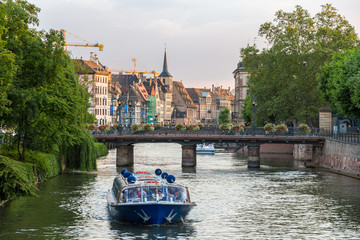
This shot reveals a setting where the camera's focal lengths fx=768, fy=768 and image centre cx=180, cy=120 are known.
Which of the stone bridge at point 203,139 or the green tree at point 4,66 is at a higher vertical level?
the green tree at point 4,66

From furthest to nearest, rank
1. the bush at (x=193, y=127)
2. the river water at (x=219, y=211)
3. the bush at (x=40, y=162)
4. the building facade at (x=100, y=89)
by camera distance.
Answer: the building facade at (x=100, y=89) < the bush at (x=193, y=127) < the bush at (x=40, y=162) < the river water at (x=219, y=211)

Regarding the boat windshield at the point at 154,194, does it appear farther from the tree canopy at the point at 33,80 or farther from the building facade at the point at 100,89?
the building facade at the point at 100,89

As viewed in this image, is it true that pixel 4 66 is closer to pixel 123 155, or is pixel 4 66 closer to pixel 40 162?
pixel 40 162

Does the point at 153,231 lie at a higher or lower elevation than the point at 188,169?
lower

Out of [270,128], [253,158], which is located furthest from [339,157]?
[253,158]

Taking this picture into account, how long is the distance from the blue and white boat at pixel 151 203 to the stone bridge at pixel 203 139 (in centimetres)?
4364

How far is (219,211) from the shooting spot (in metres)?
44.9

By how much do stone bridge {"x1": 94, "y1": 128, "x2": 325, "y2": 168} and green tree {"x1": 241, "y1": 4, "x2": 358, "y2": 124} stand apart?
429 inches

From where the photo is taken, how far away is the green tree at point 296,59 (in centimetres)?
9481

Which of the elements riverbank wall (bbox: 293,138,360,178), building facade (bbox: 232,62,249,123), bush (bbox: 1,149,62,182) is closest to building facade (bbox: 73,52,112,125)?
building facade (bbox: 232,62,249,123)

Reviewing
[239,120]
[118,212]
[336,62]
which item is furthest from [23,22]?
[239,120]

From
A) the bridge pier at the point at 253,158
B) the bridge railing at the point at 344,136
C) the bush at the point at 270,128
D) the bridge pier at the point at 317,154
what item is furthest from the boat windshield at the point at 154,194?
the bridge pier at the point at 317,154

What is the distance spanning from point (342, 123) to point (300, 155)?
7.01 m

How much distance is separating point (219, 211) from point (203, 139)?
4019 cm
